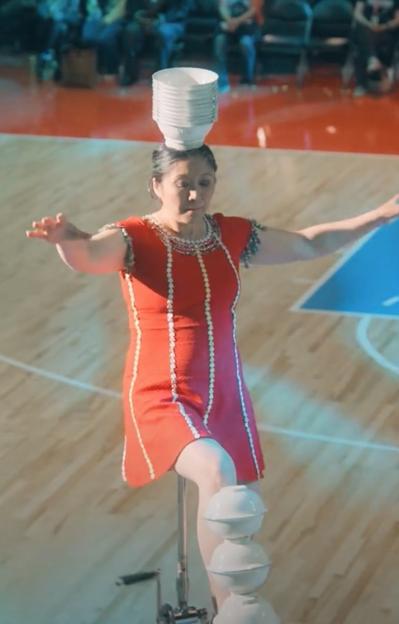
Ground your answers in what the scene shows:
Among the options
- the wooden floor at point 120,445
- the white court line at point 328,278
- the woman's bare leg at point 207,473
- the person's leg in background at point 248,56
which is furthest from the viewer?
the person's leg in background at point 248,56

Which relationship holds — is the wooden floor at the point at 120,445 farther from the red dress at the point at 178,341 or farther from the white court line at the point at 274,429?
the red dress at the point at 178,341

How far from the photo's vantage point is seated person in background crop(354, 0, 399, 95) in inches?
531

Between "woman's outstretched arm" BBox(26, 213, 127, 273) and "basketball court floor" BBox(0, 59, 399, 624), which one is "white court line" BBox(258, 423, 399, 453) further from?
"woman's outstretched arm" BBox(26, 213, 127, 273)

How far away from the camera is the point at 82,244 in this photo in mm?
3928

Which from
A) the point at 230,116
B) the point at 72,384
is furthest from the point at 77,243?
the point at 230,116

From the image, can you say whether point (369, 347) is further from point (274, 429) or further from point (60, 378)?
point (60, 378)

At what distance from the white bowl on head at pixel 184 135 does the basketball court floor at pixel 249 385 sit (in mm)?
1937

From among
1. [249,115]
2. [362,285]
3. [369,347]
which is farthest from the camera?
[249,115]

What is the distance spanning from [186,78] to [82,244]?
0.66 m

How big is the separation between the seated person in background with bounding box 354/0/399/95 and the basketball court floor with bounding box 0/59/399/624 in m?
1.50

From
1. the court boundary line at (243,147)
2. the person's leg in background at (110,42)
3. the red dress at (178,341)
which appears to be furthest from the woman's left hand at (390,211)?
the person's leg in background at (110,42)

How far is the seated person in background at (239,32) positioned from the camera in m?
13.9

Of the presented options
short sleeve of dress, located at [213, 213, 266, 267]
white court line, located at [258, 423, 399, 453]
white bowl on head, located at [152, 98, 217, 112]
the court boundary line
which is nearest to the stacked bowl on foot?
short sleeve of dress, located at [213, 213, 266, 267]

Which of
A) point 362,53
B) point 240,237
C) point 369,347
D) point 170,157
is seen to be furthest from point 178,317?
point 362,53
